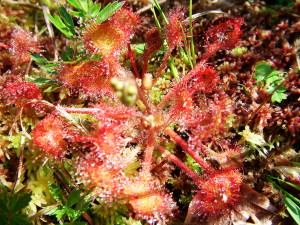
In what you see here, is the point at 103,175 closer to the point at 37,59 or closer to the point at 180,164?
the point at 180,164

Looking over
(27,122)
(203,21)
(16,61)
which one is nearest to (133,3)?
(203,21)

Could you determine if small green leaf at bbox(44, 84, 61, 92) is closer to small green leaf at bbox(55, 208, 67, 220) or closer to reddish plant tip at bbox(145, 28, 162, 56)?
reddish plant tip at bbox(145, 28, 162, 56)

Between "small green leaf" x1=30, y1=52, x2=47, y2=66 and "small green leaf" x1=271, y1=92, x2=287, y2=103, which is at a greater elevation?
"small green leaf" x1=30, y1=52, x2=47, y2=66

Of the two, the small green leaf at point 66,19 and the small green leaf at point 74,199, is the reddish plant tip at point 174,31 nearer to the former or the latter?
the small green leaf at point 66,19

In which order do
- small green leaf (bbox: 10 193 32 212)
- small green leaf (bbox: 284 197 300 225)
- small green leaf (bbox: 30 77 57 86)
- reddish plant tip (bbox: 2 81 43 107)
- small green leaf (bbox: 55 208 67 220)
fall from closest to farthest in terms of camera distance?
1. small green leaf (bbox: 10 193 32 212)
2. small green leaf (bbox: 55 208 67 220)
3. small green leaf (bbox: 284 197 300 225)
4. reddish plant tip (bbox: 2 81 43 107)
5. small green leaf (bbox: 30 77 57 86)

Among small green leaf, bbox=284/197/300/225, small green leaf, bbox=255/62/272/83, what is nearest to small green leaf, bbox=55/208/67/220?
small green leaf, bbox=284/197/300/225

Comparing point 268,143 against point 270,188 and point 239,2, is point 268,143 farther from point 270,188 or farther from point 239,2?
point 239,2

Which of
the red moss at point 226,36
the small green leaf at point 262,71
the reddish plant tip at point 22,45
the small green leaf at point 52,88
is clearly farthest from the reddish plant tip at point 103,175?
the small green leaf at point 262,71

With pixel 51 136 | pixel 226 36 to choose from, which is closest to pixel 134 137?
pixel 51 136
